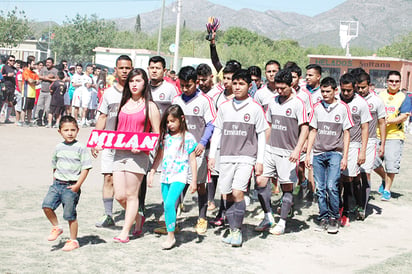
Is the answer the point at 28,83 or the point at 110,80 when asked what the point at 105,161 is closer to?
the point at 28,83

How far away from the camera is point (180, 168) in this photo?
22.3 ft

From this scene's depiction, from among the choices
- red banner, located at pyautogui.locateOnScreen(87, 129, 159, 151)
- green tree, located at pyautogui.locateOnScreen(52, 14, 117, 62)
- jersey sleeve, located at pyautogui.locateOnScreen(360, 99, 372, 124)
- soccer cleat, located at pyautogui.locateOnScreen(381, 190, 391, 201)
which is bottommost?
soccer cleat, located at pyautogui.locateOnScreen(381, 190, 391, 201)

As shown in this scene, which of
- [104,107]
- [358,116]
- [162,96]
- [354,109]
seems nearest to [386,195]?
[358,116]

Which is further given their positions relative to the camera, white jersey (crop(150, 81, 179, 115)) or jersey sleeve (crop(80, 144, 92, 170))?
white jersey (crop(150, 81, 179, 115))

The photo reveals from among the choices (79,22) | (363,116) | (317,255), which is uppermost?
(79,22)

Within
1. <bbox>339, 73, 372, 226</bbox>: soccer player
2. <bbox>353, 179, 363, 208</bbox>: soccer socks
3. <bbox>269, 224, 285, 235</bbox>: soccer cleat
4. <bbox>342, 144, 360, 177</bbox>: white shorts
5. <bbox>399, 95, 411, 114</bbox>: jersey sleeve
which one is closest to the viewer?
<bbox>269, 224, 285, 235</bbox>: soccer cleat

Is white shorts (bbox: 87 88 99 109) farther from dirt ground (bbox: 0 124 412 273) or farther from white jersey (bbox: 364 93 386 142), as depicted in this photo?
white jersey (bbox: 364 93 386 142)

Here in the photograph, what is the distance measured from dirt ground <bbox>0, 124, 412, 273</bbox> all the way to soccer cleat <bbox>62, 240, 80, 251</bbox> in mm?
65

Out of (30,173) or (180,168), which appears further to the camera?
(30,173)

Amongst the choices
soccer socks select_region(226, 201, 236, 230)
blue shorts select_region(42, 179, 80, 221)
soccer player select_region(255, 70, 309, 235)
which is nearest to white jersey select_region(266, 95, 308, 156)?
soccer player select_region(255, 70, 309, 235)

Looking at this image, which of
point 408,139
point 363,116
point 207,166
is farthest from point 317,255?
point 408,139

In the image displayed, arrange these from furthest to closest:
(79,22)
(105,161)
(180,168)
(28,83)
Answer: (79,22), (28,83), (105,161), (180,168)

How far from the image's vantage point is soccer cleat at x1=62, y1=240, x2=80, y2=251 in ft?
20.7

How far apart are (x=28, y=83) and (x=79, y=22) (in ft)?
180
